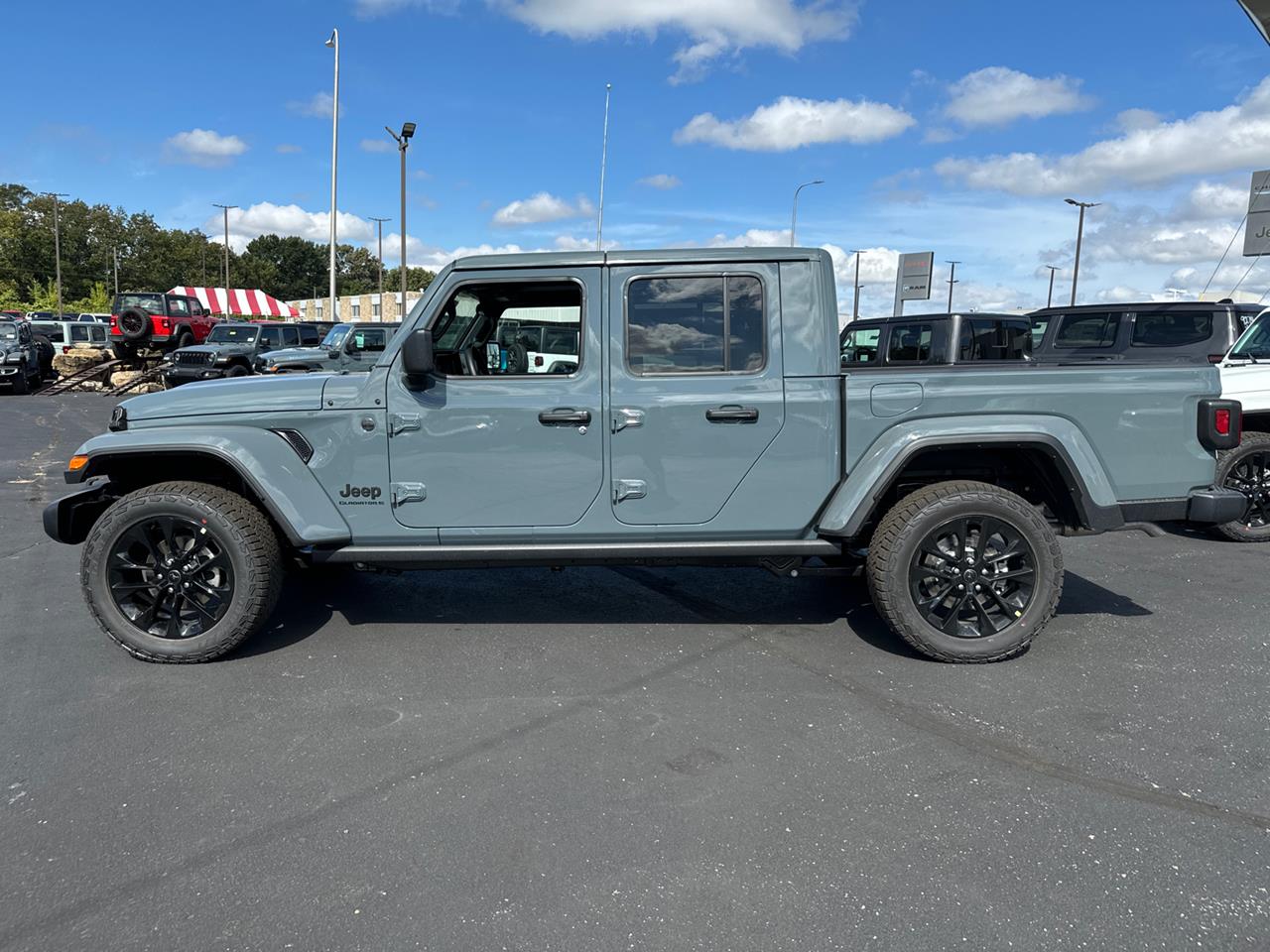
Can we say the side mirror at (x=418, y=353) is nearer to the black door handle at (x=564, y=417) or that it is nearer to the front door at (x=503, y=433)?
the front door at (x=503, y=433)

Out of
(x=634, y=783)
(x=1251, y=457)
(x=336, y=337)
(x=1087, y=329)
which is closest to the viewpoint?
(x=634, y=783)

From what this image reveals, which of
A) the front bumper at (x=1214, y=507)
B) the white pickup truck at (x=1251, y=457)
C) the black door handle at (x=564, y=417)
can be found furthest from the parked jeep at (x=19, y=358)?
the front bumper at (x=1214, y=507)

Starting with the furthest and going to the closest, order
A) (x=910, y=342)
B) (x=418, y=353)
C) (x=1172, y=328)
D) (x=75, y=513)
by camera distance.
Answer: (x=910, y=342), (x=1172, y=328), (x=75, y=513), (x=418, y=353)

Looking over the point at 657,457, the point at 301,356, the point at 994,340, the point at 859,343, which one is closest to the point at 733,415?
the point at 657,457

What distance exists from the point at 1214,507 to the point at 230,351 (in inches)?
795

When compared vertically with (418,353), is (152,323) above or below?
above

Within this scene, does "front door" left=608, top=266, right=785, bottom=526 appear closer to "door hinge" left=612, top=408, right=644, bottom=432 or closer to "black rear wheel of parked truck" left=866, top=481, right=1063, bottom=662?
"door hinge" left=612, top=408, right=644, bottom=432

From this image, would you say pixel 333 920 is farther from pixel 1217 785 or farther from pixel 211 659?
pixel 1217 785

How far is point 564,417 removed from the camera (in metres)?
3.91

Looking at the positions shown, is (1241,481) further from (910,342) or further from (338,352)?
(338,352)

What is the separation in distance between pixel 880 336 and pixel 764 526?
29.3 feet

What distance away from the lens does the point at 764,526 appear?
4035 millimetres

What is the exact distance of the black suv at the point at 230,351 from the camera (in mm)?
19297

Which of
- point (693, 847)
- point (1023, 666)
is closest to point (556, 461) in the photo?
point (693, 847)
